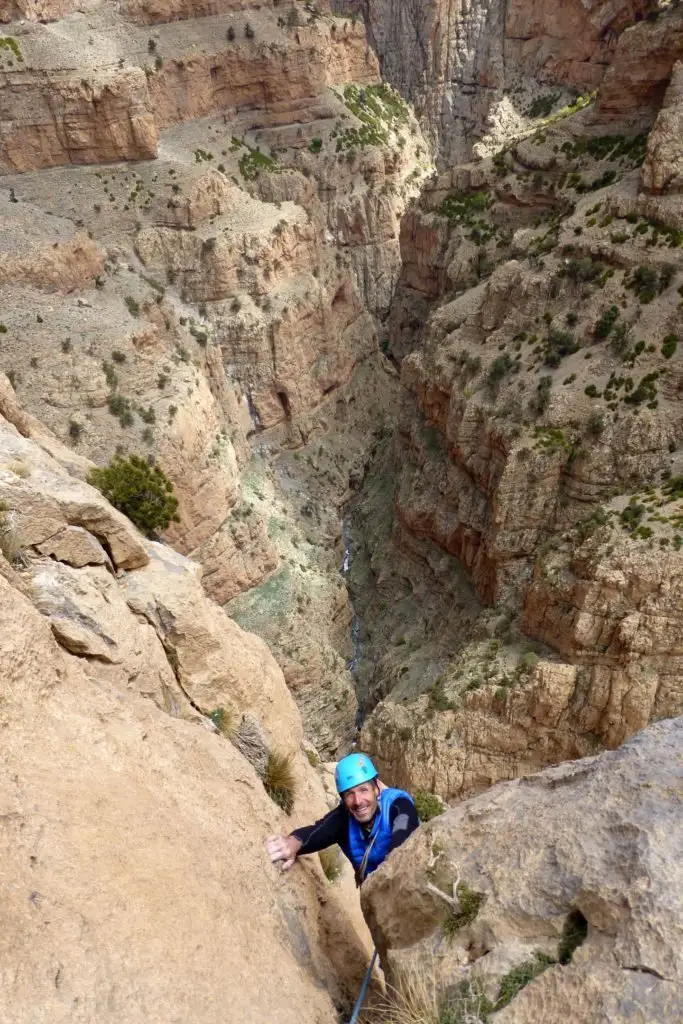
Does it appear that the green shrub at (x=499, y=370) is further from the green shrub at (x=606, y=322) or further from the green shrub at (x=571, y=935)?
the green shrub at (x=571, y=935)

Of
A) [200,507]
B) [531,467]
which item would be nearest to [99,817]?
[531,467]

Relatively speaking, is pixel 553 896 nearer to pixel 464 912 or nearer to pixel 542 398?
pixel 464 912

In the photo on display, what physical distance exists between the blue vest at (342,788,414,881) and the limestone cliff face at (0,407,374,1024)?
0.87m

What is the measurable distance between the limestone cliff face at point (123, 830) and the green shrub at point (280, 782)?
20 centimetres

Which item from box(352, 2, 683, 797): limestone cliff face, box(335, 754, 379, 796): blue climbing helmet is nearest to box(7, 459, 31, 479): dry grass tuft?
box(335, 754, 379, 796): blue climbing helmet

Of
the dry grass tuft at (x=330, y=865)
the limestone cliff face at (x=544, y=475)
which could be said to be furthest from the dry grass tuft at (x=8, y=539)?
the limestone cliff face at (x=544, y=475)

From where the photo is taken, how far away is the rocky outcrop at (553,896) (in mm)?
4629

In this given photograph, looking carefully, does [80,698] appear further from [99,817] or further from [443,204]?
[443,204]

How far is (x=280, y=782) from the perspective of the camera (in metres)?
10.2

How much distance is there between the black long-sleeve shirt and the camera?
7.14 meters

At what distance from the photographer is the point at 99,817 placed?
5.80m

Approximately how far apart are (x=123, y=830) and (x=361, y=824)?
248cm

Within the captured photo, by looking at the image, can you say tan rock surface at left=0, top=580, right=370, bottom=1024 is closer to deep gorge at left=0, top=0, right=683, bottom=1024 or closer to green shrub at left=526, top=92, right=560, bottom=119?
deep gorge at left=0, top=0, right=683, bottom=1024

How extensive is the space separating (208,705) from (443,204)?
122 feet
